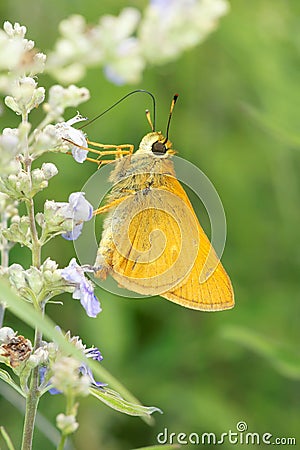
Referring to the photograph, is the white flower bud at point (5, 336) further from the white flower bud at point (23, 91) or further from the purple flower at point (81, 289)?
the white flower bud at point (23, 91)

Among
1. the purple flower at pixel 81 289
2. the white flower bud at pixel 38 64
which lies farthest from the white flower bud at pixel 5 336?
the white flower bud at pixel 38 64

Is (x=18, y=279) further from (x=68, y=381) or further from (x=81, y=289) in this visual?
(x=68, y=381)

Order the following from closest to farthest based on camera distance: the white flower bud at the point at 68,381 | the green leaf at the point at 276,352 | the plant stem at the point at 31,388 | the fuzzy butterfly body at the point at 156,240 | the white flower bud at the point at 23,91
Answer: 1. the white flower bud at the point at 68,381
2. the white flower bud at the point at 23,91
3. the plant stem at the point at 31,388
4. the fuzzy butterfly body at the point at 156,240
5. the green leaf at the point at 276,352

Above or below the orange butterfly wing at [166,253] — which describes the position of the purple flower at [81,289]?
below

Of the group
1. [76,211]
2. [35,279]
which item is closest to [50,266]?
[35,279]

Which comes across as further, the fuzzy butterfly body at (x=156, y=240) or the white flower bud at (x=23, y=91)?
the fuzzy butterfly body at (x=156, y=240)

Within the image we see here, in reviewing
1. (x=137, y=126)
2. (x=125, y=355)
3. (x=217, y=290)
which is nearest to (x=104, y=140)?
(x=137, y=126)

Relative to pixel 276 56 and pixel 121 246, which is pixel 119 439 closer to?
pixel 121 246
